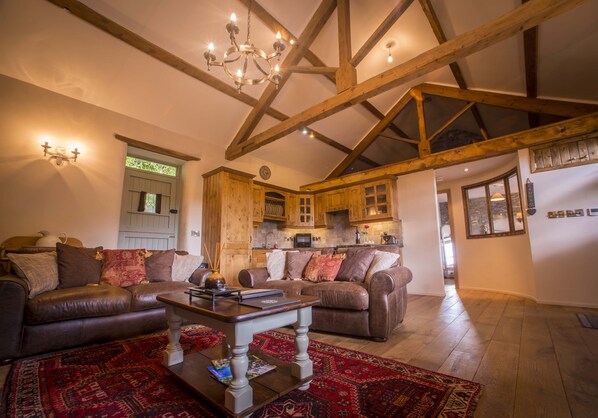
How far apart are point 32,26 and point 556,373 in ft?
19.7

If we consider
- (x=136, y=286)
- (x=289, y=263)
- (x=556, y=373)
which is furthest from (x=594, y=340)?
(x=136, y=286)

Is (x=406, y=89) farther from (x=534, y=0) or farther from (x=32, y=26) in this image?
(x=32, y=26)

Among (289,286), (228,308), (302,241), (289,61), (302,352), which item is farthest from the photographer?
(302,241)

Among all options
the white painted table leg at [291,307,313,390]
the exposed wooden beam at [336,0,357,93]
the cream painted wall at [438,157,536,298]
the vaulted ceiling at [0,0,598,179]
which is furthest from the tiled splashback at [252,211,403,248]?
the white painted table leg at [291,307,313,390]

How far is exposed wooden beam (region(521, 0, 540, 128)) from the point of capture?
335 centimetres

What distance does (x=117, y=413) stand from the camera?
1294mm

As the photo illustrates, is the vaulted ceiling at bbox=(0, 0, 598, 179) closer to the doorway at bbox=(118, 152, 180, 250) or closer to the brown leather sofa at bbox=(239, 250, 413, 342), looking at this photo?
the doorway at bbox=(118, 152, 180, 250)

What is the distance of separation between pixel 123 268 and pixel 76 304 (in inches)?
28.5

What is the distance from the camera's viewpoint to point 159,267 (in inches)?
124

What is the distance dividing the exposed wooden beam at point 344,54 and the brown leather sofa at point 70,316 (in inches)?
135

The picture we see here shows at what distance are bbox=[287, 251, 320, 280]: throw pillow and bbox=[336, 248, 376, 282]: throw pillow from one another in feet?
1.89

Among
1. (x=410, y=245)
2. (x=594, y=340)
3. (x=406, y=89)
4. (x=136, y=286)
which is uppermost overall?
(x=406, y=89)

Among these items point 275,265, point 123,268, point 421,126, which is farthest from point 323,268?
point 421,126

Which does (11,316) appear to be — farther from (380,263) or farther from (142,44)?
(142,44)
